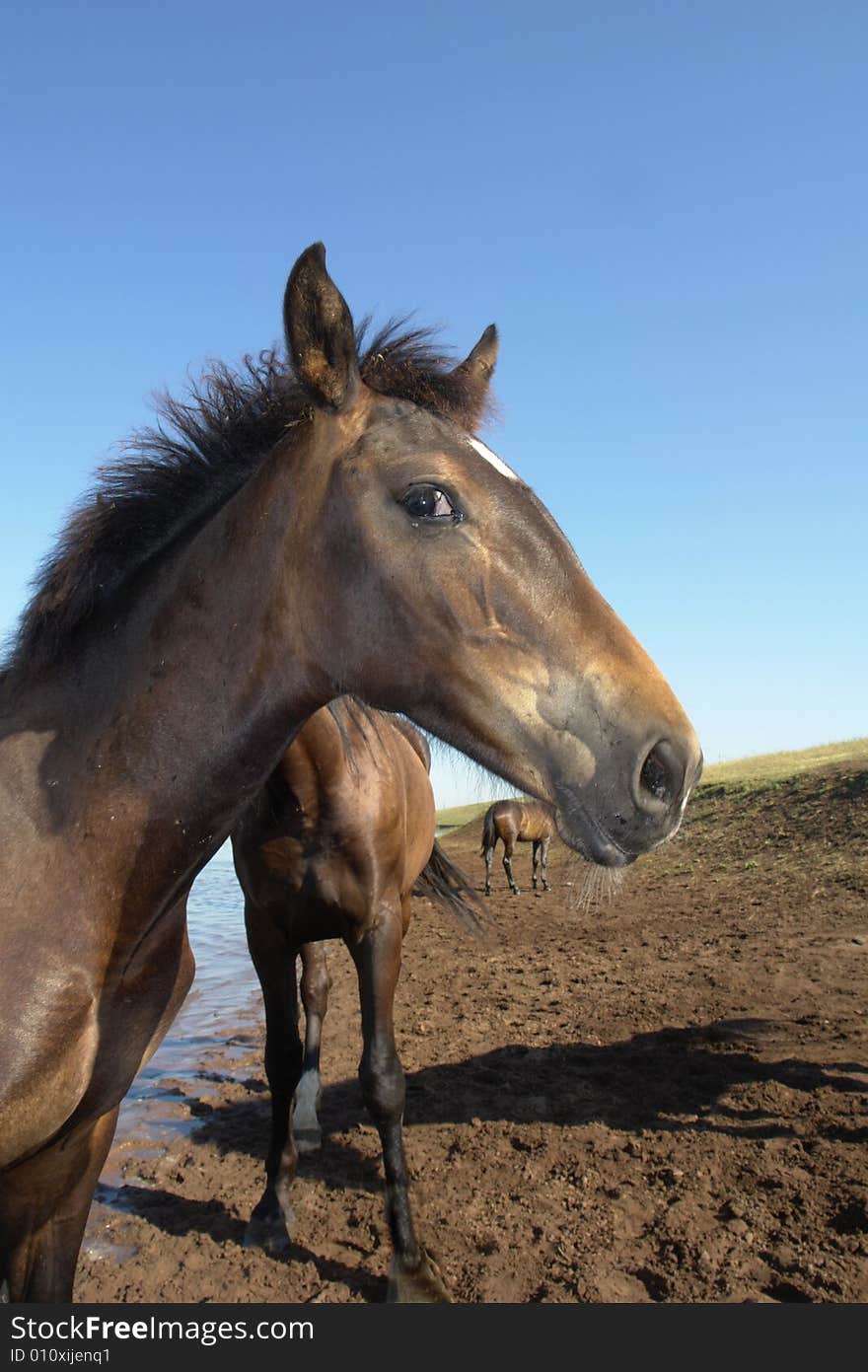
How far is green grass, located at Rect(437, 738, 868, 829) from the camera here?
22438mm

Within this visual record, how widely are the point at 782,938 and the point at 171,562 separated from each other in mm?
10454

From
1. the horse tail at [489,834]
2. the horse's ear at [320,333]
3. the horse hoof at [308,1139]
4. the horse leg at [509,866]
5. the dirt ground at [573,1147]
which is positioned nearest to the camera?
the horse's ear at [320,333]

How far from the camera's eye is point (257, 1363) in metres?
2.45

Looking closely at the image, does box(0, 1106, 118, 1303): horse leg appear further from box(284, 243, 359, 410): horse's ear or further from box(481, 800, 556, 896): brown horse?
box(481, 800, 556, 896): brown horse

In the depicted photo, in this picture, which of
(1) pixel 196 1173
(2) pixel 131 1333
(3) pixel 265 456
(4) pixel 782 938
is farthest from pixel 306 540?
(4) pixel 782 938

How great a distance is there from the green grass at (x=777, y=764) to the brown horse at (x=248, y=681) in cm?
1790

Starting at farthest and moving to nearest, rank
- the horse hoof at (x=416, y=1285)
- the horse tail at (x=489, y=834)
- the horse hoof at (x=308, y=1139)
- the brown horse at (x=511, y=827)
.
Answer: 1. the horse tail at (x=489, y=834)
2. the brown horse at (x=511, y=827)
3. the horse hoof at (x=308, y=1139)
4. the horse hoof at (x=416, y=1285)

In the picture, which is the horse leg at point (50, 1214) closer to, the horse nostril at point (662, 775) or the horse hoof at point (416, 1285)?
the horse hoof at point (416, 1285)

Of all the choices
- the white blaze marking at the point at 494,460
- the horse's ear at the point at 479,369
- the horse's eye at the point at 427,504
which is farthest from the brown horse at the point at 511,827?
the horse's eye at the point at 427,504

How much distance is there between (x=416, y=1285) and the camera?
12.2ft

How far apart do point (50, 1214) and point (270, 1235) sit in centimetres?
218

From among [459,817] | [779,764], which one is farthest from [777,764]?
[459,817]

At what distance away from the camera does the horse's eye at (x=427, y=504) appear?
2236mm

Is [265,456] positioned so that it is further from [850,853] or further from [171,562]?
[850,853]
